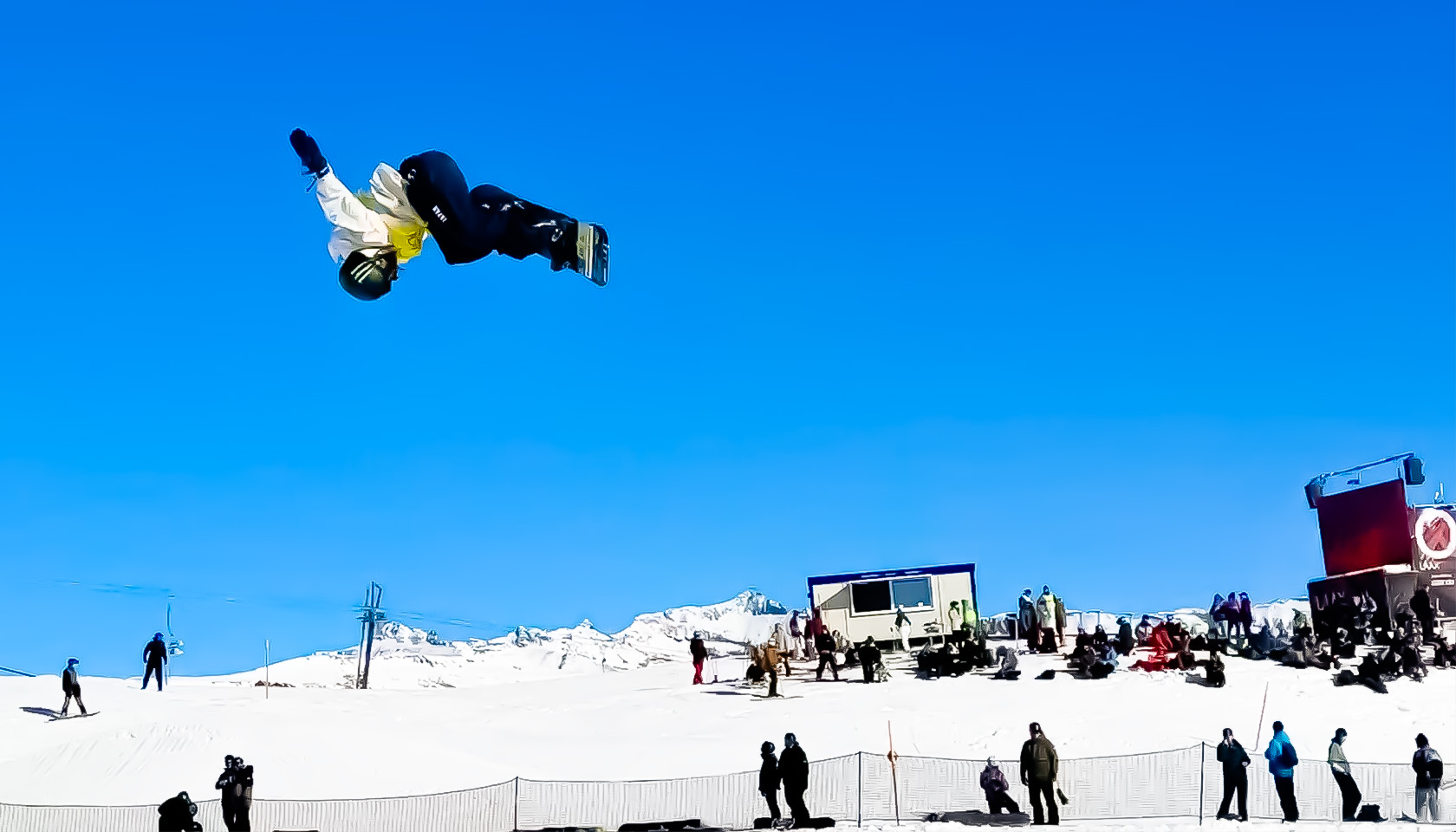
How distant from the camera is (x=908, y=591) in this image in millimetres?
37656

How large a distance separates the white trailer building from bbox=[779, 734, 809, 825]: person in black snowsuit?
55.4 feet

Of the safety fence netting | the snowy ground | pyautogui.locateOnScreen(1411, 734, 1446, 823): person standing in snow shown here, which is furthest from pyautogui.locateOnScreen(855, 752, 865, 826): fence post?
pyautogui.locateOnScreen(1411, 734, 1446, 823): person standing in snow

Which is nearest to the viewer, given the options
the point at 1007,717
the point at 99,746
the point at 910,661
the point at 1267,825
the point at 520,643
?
the point at 1267,825

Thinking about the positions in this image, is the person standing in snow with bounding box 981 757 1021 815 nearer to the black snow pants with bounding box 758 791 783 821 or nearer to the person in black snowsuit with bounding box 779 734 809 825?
the person in black snowsuit with bounding box 779 734 809 825

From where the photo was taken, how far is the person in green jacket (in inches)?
814

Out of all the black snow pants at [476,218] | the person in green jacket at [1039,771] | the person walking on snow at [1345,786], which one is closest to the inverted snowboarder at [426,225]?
the black snow pants at [476,218]

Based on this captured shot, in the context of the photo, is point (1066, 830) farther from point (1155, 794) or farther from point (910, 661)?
point (910, 661)

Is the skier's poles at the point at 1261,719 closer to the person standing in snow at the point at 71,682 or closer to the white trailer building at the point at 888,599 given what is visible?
the white trailer building at the point at 888,599

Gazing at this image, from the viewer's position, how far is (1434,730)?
27.7 metres

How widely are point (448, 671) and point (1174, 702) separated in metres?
56.2

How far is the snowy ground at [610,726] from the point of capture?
25.2m

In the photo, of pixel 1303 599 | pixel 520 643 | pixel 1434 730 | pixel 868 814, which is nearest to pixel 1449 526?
pixel 1434 730

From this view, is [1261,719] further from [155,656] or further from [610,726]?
[155,656]

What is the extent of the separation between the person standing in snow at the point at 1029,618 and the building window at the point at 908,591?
2.29 meters
